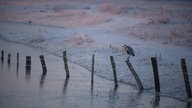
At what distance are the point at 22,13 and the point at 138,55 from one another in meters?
38.1

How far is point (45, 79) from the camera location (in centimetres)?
2006

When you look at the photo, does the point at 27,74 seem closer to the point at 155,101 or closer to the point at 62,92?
the point at 62,92

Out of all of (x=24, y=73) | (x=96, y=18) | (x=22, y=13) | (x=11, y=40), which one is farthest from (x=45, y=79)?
(x=22, y=13)

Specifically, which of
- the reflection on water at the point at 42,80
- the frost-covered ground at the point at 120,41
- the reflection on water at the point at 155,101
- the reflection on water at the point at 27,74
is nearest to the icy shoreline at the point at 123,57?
the frost-covered ground at the point at 120,41

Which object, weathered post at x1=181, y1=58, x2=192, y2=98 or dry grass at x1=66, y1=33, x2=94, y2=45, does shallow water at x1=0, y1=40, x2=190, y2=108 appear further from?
dry grass at x1=66, y1=33, x2=94, y2=45

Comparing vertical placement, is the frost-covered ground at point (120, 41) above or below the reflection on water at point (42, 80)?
above

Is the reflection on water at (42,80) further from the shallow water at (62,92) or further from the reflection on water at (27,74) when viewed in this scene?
the reflection on water at (27,74)

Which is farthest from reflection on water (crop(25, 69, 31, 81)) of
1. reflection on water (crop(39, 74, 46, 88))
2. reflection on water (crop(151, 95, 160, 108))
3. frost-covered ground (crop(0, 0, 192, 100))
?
reflection on water (crop(151, 95, 160, 108))

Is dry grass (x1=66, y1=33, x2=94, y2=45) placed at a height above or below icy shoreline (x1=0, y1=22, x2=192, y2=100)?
above

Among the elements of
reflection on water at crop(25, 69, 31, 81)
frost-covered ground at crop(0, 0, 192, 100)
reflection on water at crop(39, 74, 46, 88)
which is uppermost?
frost-covered ground at crop(0, 0, 192, 100)

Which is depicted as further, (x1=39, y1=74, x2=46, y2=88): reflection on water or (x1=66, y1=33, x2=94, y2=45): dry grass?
(x1=66, y1=33, x2=94, y2=45): dry grass

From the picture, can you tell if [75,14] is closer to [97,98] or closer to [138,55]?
[138,55]

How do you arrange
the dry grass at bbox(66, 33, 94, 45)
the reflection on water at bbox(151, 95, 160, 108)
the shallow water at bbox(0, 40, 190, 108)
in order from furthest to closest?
the dry grass at bbox(66, 33, 94, 45), the reflection on water at bbox(151, 95, 160, 108), the shallow water at bbox(0, 40, 190, 108)

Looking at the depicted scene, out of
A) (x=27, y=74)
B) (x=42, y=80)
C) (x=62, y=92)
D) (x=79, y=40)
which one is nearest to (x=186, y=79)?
(x=62, y=92)
